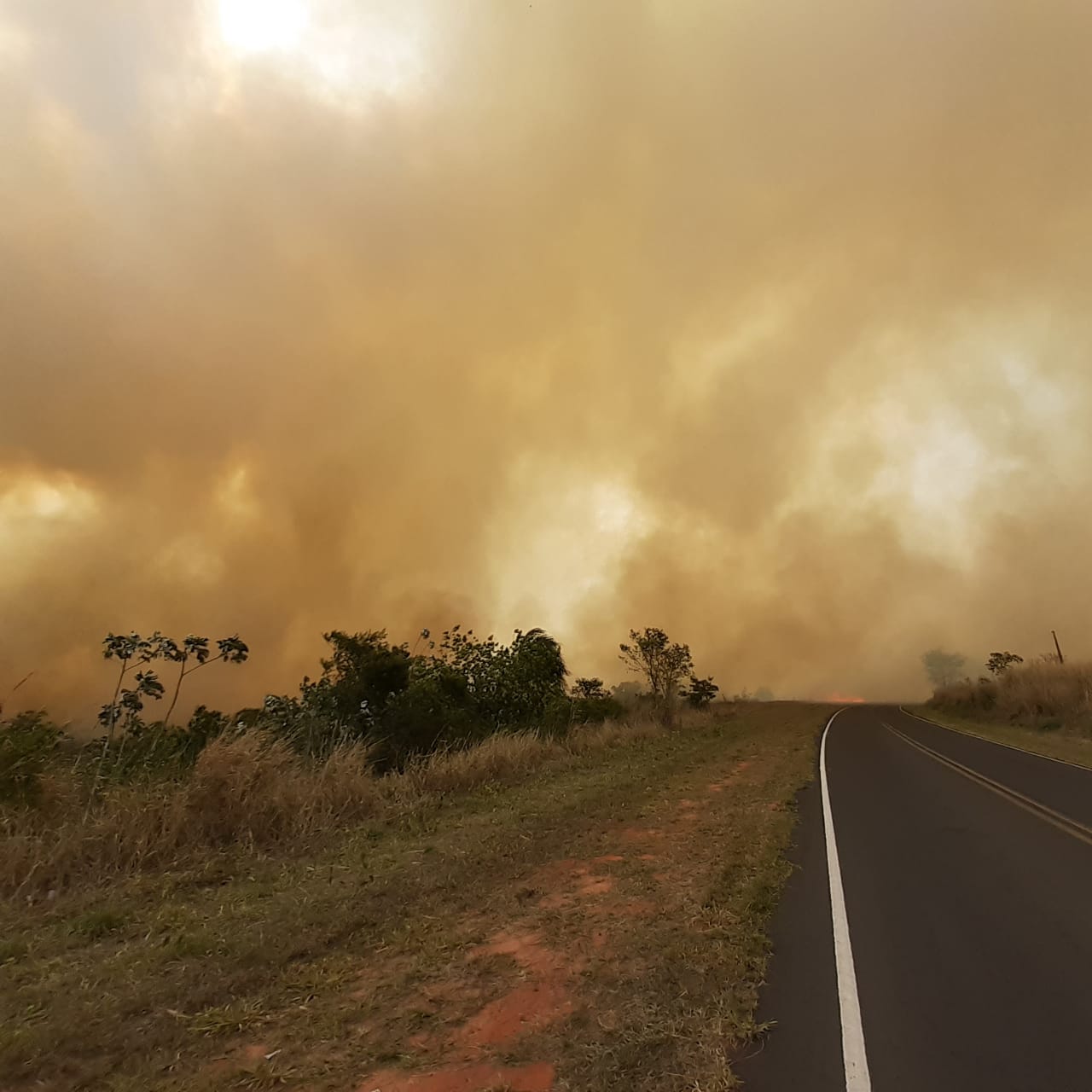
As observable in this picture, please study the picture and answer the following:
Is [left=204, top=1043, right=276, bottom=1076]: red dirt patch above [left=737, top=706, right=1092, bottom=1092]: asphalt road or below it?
above

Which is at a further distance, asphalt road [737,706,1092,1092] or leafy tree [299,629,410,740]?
leafy tree [299,629,410,740]

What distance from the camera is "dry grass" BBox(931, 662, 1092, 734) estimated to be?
99.3 feet

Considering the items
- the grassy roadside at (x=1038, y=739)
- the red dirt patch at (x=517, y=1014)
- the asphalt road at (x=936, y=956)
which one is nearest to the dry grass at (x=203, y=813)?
the red dirt patch at (x=517, y=1014)

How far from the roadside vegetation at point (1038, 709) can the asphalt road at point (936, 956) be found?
12.3 m

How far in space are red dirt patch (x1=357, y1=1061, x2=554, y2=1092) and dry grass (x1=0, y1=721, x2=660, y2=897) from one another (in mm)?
5926

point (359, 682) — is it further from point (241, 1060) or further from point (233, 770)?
point (241, 1060)

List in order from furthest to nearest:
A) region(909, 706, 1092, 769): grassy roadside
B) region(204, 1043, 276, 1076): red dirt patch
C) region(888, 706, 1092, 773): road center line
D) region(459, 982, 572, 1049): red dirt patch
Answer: region(909, 706, 1092, 769): grassy roadside → region(888, 706, 1092, 773): road center line → region(459, 982, 572, 1049): red dirt patch → region(204, 1043, 276, 1076): red dirt patch

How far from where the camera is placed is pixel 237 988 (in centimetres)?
514

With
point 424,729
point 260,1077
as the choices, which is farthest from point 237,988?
point 424,729

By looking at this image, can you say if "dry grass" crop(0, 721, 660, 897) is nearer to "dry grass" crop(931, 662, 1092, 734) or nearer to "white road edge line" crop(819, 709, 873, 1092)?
"white road edge line" crop(819, 709, 873, 1092)

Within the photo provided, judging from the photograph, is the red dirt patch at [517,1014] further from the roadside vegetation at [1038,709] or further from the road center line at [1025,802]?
the roadside vegetation at [1038,709]

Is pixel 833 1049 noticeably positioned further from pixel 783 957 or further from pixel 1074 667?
pixel 1074 667

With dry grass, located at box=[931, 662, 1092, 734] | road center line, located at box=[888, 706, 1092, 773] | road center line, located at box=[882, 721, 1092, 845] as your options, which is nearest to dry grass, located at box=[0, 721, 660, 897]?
road center line, located at box=[882, 721, 1092, 845]

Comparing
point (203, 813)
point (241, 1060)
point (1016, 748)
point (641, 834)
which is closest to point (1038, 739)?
point (1016, 748)
